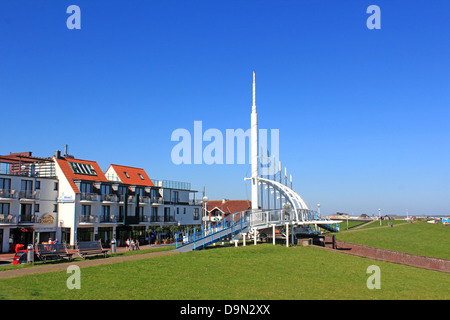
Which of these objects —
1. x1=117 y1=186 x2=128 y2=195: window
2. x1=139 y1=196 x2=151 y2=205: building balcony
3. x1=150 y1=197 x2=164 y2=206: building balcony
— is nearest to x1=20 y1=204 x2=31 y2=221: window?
x1=117 y1=186 x2=128 y2=195: window

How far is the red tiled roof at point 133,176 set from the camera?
51406 mm

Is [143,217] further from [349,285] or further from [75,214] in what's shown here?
[349,285]

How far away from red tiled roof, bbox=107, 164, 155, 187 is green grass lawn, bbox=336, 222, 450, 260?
2483 centimetres

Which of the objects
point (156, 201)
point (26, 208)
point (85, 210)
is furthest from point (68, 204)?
point (156, 201)

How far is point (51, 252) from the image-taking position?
2152cm

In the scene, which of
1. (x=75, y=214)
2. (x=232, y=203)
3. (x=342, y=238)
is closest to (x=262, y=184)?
(x=342, y=238)

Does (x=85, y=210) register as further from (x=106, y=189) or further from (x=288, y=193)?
(x=288, y=193)

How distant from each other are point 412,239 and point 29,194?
41.4 meters

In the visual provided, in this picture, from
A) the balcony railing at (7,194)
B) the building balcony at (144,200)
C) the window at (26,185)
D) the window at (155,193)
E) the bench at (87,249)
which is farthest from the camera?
the window at (155,193)

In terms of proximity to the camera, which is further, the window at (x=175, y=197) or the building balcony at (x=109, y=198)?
the window at (x=175, y=197)

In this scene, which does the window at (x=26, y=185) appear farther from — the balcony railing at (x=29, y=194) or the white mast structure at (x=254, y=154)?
the white mast structure at (x=254, y=154)

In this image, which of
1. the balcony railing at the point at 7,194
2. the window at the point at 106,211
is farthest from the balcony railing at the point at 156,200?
the balcony railing at the point at 7,194

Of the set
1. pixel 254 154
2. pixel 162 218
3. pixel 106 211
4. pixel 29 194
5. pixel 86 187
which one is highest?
pixel 254 154

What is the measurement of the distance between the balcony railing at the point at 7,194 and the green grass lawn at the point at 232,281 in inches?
841
